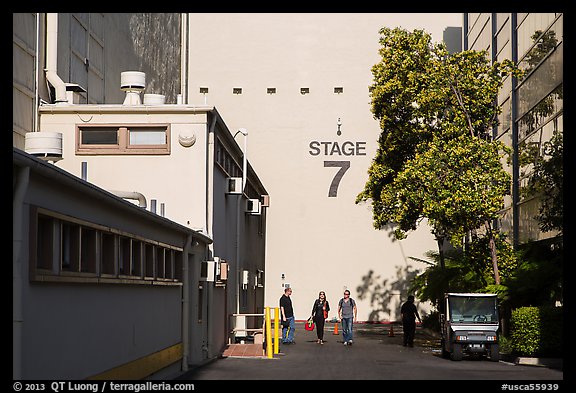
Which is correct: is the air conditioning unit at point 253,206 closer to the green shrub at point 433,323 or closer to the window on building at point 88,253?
the green shrub at point 433,323

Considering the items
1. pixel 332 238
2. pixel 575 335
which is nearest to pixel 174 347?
pixel 575 335

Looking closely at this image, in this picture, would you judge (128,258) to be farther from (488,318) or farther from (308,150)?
(308,150)

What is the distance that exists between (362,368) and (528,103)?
56.4ft

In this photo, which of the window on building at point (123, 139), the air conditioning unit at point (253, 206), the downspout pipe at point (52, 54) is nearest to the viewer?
the downspout pipe at point (52, 54)

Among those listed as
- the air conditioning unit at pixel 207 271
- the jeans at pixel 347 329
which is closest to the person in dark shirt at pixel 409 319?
the jeans at pixel 347 329

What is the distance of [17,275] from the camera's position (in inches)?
402

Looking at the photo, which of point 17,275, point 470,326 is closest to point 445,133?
point 470,326

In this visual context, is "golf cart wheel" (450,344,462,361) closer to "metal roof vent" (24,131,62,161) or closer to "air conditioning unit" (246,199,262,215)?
"metal roof vent" (24,131,62,161)

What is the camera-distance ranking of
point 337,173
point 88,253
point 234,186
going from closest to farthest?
point 88,253, point 234,186, point 337,173

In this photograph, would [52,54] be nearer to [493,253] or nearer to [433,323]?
[493,253]

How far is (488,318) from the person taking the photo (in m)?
26.8

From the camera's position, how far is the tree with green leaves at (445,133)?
29.0 m

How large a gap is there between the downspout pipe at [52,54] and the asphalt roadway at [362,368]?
779cm
